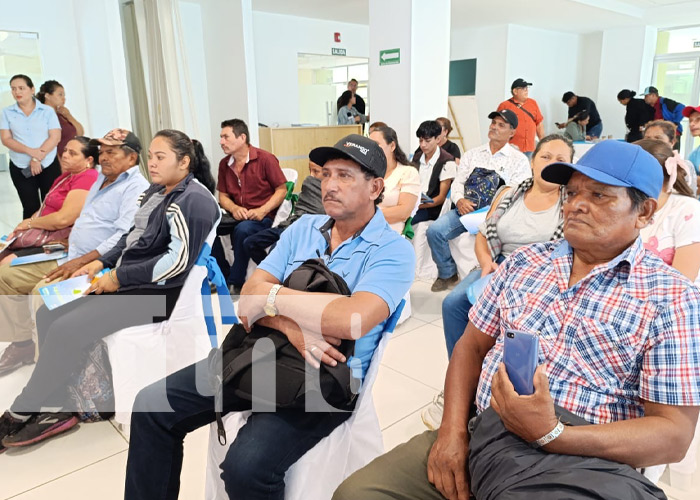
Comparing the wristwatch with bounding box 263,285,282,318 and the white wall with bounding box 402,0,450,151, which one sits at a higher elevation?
the white wall with bounding box 402,0,450,151

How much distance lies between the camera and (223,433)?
139 centimetres

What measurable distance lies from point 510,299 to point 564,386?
0.80 feet

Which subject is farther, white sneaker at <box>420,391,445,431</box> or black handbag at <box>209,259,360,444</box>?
white sneaker at <box>420,391,445,431</box>

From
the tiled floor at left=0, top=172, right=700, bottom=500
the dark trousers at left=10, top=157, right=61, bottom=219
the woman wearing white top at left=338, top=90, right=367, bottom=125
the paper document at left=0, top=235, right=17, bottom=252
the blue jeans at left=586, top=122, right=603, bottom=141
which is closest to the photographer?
the tiled floor at left=0, top=172, right=700, bottom=500

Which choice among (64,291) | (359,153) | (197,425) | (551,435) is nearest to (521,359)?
(551,435)

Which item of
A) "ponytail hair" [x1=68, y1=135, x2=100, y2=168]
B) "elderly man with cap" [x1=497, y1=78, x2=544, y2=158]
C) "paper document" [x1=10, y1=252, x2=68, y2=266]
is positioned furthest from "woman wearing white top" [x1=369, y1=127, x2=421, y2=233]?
"elderly man with cap" [x1=497, y1=78, x2=544, y2=158]

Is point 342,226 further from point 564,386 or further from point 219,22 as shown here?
point 219,22

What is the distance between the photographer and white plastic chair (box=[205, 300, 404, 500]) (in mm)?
1338

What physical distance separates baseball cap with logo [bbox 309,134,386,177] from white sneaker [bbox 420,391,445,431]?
1070 millimetres

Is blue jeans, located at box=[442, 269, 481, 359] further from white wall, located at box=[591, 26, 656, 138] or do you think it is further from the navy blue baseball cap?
white wall, located at box=[591, 26, 656, 138]

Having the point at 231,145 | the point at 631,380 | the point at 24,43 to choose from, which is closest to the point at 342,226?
the point at 631,380

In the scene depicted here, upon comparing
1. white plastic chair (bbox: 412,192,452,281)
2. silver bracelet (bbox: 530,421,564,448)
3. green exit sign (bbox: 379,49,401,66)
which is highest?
green exit sign (bbox: 379,49,401,66)

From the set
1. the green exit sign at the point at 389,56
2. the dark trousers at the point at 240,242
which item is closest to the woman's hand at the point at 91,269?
the dark trousers at the point at 240,242

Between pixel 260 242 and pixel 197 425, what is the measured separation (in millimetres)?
2230
